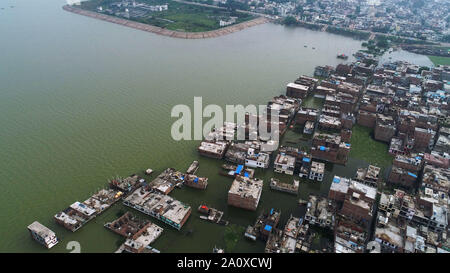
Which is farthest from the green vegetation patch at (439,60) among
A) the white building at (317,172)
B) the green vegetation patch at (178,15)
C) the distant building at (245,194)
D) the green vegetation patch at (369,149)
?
the distant building at (245,194)

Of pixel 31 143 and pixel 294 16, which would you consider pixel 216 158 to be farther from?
pixel 294 16

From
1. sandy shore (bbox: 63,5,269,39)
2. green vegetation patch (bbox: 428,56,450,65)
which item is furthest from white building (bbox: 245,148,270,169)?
green vegetation patch (bbox: 428,56,450,65)

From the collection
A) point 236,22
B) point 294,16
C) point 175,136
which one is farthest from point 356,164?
point 294,16

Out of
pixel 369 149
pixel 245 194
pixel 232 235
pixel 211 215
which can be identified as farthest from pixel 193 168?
pixel 369 149

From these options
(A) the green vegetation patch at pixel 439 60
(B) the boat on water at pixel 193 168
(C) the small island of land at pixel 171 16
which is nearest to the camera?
(B) the boat on water at pixel 193 168

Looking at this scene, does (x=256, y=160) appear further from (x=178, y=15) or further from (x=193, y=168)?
(x=178, y=15)

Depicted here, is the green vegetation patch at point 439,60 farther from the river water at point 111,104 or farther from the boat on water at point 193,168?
the boat on water at point 193,168
